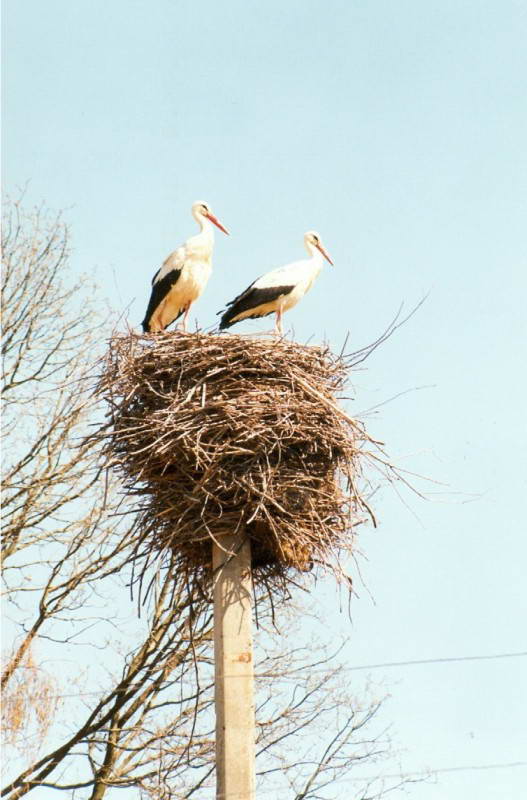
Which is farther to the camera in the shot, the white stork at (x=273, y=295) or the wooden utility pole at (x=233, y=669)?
the white stork at (x=273, y=295)

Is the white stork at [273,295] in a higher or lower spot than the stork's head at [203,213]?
lower

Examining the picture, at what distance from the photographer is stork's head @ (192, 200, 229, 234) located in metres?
11.1

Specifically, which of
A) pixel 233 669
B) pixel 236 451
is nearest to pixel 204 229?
pixel 236 451

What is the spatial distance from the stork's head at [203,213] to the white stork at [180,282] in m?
0.35

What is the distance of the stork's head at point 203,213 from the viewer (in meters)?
11.1

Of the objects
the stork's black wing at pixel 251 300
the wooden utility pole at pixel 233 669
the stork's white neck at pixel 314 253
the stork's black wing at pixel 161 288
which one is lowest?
the wooden utility pole at pixel 233 669

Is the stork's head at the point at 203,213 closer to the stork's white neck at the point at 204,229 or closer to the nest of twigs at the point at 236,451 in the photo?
the stork's white neck at the point at 204,229

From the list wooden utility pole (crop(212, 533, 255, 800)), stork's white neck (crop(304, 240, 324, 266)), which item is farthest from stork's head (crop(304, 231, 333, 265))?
wooden utility pole (crop(212, 533, 255, 800))

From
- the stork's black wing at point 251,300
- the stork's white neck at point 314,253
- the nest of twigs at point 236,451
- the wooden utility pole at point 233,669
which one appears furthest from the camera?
the stork's white neck at point 314,253

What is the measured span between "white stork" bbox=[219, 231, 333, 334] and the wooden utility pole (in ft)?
11.8

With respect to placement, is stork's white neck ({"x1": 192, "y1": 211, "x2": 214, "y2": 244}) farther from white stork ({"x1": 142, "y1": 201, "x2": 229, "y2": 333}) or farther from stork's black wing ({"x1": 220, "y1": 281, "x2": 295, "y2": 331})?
stork's black wing ({"x1": 220, "y1": 281, "x2": 295, "y2": 331})

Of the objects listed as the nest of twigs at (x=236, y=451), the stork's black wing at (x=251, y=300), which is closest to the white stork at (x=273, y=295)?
the stork's black wing at (x=251, y=300)

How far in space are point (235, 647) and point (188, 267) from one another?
15.3 feet

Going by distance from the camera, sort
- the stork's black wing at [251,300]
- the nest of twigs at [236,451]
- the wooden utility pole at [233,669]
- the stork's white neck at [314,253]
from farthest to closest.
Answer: the stork's white neck at [314,253] < the stork's black wing at [251,300] < the nest of twigs at [236,451] < the wooden utility pole at [233,669]
